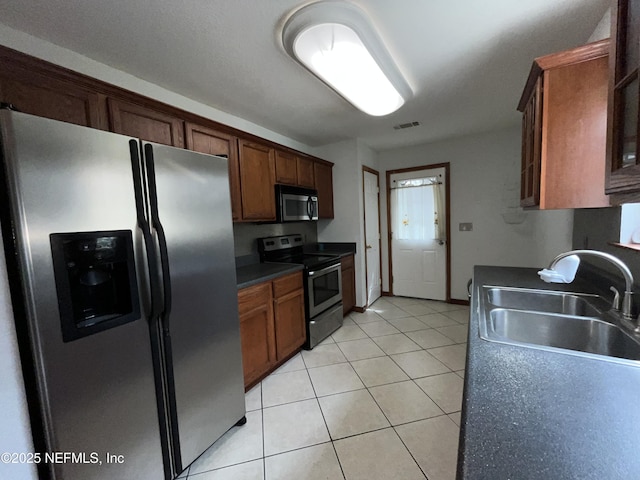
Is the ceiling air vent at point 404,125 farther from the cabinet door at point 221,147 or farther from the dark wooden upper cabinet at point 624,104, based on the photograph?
the dark wooden upper cabinet at point 624,104

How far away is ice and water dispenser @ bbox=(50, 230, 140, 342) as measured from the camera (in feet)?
3.20

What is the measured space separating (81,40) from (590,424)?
265cm

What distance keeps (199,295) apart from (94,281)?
48 centimetres

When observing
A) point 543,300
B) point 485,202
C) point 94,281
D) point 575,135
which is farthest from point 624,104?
point 485,202

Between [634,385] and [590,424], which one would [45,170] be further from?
[634,385]

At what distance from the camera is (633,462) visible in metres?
0.50

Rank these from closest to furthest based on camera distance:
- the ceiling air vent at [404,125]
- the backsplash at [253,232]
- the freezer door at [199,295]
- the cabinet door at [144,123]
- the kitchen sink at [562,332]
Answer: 1. the kitchen sink at [562,332]
2. the freezer door at [199,295]
3. the cabinet door at [144,123]
4. the backsplash at [253,232]
5. the ceiling air vent at [404,125]

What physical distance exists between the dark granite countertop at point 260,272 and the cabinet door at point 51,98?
130cm

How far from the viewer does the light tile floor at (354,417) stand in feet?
4.71

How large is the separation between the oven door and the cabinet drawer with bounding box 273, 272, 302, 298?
11cm

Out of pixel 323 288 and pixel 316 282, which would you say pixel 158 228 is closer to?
pixel 316 282

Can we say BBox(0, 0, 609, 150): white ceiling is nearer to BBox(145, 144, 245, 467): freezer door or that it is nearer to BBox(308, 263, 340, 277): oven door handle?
BBox(145, 144, 245, 467): freezer door

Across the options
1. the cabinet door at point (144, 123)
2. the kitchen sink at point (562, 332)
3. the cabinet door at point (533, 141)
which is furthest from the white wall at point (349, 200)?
the kitchen sink at point (562, 332)

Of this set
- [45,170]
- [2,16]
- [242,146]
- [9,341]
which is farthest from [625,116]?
[2,16]
